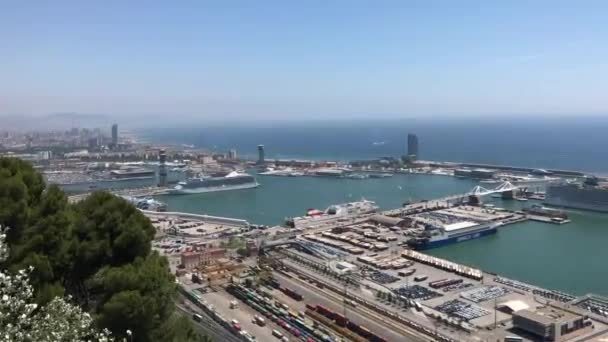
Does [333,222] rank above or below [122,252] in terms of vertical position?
below

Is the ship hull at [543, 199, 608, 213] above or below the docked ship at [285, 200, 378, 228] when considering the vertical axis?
above

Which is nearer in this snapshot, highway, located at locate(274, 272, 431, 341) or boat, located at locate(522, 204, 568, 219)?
→ highway, located at locate(274, 272, 431, 341)

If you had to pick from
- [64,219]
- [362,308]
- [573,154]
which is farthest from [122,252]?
[573,154]

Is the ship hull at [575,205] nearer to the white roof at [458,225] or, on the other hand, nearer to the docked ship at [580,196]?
the docked ship at [580,196]

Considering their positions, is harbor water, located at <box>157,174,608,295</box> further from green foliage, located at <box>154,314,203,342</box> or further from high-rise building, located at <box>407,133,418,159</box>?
green foliage, located at <box>154,314,203,342</box>

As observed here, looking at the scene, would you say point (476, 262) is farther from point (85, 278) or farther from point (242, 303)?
point (85, 278)

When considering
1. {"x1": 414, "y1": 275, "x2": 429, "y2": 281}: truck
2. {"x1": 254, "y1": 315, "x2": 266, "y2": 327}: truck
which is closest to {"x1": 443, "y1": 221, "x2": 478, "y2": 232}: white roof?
{"x1": 414, "y1": 275, "x2": 429, "y2": 281}: truck

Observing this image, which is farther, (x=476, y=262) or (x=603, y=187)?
(x=603, y=187)
